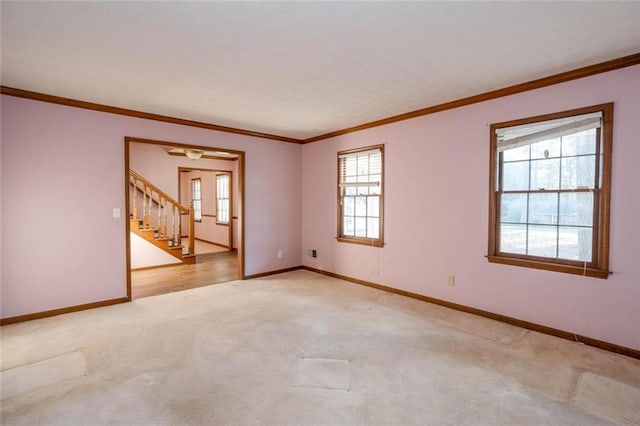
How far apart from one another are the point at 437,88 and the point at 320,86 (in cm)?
127

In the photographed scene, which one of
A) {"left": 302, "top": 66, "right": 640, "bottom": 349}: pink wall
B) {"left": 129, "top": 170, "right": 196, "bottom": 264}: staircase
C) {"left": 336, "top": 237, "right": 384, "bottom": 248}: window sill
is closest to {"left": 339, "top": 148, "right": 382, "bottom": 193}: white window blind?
{"left": 302, "top": 66, "right": 640, "bottom": 349}: pink wall

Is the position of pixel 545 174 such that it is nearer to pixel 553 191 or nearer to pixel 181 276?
pixel 553 191

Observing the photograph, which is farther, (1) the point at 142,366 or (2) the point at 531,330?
(2) the point at 531,330

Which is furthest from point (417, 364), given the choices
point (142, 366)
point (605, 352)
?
point (142, 366)

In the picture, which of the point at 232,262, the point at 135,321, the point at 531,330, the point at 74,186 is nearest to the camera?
the point at 531,330

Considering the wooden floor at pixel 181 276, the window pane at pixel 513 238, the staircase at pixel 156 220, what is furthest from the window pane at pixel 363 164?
the staircase at pixel 156 220

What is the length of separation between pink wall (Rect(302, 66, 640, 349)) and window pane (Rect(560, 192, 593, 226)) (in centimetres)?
20

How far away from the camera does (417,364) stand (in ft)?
8.69

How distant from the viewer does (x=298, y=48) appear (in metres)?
2.52

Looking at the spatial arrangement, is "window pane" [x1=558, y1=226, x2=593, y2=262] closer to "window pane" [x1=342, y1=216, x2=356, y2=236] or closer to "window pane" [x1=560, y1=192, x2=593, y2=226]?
"window pane" [x1=560, y1=192, x2=593, y2=226]

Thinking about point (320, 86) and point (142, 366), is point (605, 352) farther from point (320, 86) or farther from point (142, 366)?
point (142, 366)

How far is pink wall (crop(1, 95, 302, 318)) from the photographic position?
3.49 metres

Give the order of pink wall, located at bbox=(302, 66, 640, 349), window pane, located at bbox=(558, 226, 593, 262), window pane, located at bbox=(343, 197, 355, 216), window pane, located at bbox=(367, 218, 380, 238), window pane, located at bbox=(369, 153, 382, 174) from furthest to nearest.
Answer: window pane, located at bbox=(343, 197, 355, 216) → window pane, located at bbox=(367, 218, 380, 238) → window pane, located at bbox=(369, 153, 382, 174) → window pane, located at bbox=(558, 226, 593, 262) → pink wall, located at bbox=(302, 66, 640, 349)

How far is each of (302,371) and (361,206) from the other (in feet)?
10.3
